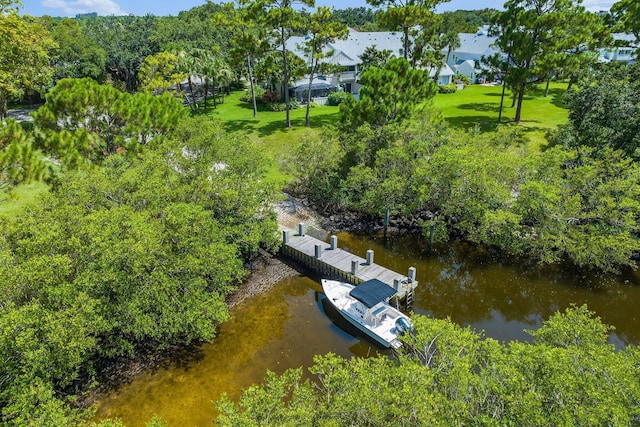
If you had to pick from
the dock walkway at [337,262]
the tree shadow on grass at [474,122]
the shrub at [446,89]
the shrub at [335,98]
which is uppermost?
the shrub at [446,89]

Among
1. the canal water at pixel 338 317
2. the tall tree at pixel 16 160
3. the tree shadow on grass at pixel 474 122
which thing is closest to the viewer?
the canal water at pixel 338 317

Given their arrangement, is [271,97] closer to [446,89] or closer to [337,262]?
[446,89]

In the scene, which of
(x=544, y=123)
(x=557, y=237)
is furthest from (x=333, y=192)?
(x=544, y=123)

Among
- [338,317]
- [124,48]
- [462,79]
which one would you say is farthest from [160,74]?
[462,79]

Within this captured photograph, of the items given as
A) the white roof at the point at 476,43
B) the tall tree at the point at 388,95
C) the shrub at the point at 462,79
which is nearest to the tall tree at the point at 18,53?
the tall tree at the point at 388,95

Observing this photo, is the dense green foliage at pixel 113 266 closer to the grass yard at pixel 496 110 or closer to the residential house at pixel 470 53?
the grass yard at pixel 496 110

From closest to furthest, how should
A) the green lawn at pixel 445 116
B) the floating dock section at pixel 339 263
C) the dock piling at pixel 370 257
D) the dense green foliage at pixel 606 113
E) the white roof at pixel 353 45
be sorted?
the floating dock section at pixel 339 263
the dock piling at pixel 370 257
the dense green foliage at pixel 606 113
the green lawn at pixel 445 116
the white roof at pixel 353 45

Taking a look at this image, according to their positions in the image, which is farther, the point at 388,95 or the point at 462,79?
the point at 462,79
